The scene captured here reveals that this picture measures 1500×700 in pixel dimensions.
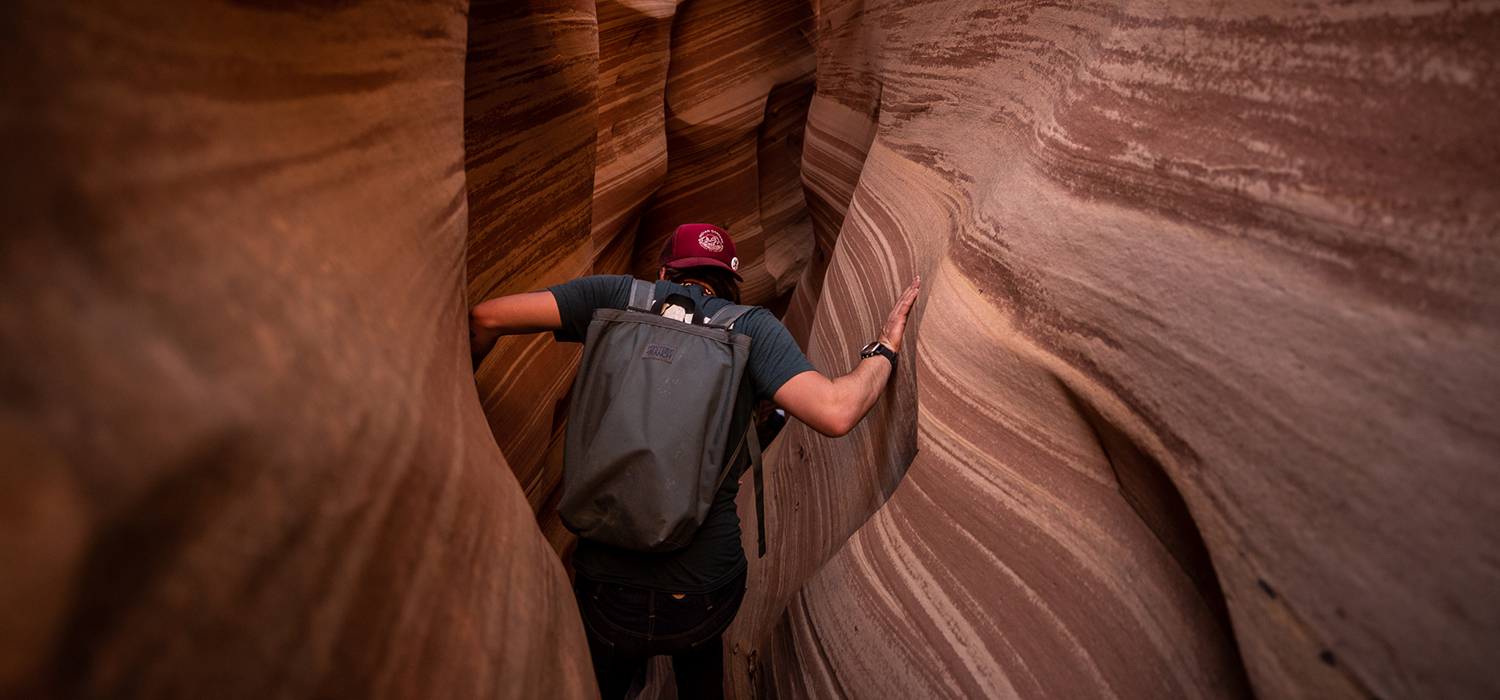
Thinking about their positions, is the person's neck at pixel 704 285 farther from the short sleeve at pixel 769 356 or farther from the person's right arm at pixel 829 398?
the person's right arm at pixel 829 398

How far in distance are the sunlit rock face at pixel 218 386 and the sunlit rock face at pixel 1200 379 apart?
907 millimetres

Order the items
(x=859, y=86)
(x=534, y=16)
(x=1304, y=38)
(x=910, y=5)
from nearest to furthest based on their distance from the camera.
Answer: (x=1304, y=38) < (x=534, y=16) < (x=910, y=5) < (x=859, y=86)

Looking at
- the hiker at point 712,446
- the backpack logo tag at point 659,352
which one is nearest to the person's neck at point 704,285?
the hiker at point 712,446

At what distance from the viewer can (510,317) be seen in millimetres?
1718

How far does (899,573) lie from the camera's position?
4.92 feet

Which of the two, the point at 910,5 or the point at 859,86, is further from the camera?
the point at 859,86

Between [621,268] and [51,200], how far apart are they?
177 inches

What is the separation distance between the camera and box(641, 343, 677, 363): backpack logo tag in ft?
5.31

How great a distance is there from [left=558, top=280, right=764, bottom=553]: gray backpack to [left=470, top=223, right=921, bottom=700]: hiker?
0.06 ft

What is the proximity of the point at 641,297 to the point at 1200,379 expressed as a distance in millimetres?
1249

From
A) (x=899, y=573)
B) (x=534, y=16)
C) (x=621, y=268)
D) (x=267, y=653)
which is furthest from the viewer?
(x=621, y=268)

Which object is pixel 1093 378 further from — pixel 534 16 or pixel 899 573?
pixel 534 16

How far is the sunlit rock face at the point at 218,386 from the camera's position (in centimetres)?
48

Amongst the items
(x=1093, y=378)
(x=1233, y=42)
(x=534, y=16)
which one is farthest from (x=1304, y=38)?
(x=534, y=16)
